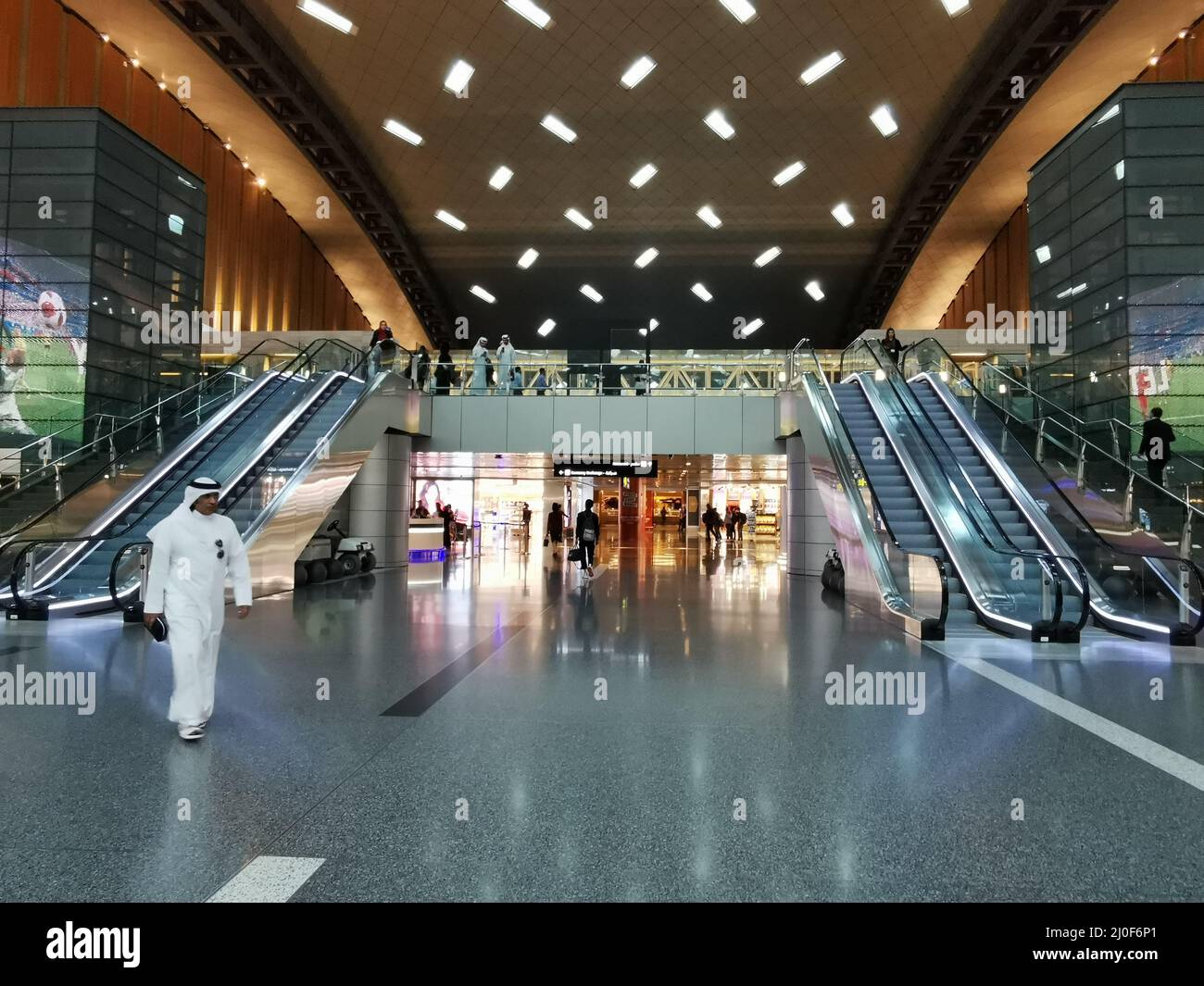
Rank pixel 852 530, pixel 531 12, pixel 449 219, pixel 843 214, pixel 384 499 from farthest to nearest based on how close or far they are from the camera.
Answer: pixel 449 219
pixel 843 214
pixel 531 12
pixel 384 499
pixel 852 530

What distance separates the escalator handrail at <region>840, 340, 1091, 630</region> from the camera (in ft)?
27.2

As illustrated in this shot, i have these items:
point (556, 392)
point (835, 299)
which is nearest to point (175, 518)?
point (556, 392)

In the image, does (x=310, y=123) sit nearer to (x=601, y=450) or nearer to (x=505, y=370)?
(x=505, y=370)

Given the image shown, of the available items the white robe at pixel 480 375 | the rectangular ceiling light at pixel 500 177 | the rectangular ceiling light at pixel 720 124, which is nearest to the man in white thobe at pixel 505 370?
the white robe at pixel 480 375

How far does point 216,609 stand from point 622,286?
35666 mm

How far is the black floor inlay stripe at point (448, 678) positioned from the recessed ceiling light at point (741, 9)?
21.2 metres

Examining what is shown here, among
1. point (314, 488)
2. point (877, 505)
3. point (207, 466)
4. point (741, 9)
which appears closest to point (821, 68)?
point (741, 9)

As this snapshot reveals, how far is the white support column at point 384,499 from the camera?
19.2 m

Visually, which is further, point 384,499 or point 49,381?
point 384,499

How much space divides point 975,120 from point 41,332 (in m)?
27.4

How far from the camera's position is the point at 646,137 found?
96.8 ft

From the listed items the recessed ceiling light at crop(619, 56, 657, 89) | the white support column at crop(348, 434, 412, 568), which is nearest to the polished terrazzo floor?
the white support column at crop(348, 434, 412, 568)

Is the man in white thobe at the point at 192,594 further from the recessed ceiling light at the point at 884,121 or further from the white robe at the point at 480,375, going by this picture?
the recessed ceiling light at the point at 884,121

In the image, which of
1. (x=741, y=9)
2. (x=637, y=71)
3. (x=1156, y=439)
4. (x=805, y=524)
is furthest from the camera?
(x=637, y=71)
